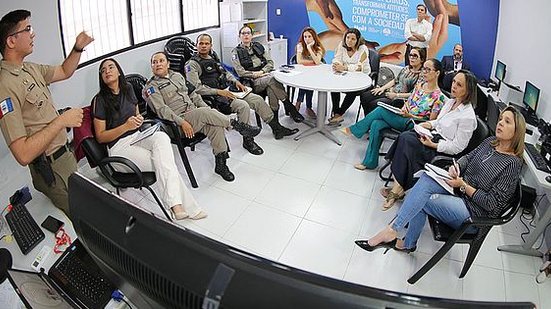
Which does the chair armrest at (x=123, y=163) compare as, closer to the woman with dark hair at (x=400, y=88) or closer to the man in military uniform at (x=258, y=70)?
the man in military uniform at (x=258, y=70)

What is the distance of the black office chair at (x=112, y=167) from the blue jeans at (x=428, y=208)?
1738 mm

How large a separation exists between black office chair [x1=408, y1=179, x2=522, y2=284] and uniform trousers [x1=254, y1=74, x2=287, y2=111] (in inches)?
101

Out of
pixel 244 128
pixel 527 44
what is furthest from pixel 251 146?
pixel 527 44

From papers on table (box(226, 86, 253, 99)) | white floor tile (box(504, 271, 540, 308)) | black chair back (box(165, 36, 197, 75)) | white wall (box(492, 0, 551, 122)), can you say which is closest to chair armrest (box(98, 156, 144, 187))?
papers on table (box(226, 86, 253, 99))

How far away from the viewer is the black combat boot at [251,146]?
4.04 m

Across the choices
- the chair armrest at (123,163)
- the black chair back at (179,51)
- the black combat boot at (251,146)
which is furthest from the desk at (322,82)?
the chair armrest at (123,163)

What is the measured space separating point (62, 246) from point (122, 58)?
3010 millimetres

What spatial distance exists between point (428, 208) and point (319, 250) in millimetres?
831

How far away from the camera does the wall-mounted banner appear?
5.59 metres

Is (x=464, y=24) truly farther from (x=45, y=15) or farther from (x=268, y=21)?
(x=45, y=15)

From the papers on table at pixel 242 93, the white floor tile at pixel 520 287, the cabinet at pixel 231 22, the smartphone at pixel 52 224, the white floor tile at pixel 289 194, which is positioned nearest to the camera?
the smartphone at pixel 52 224

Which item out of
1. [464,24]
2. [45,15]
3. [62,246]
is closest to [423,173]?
[62,246]

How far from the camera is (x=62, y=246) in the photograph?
5.32 feet

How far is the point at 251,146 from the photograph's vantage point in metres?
4.06
